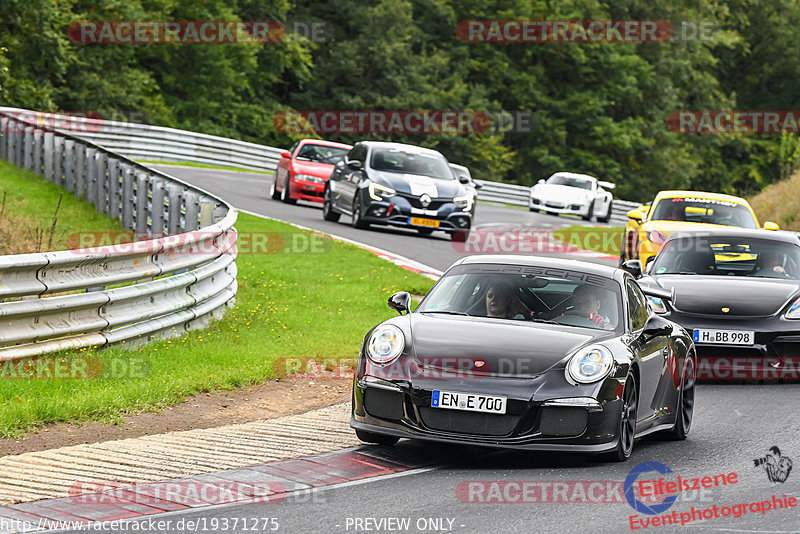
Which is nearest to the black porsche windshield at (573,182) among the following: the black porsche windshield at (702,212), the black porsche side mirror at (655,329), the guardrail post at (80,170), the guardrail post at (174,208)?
the black porsche windshield at (702,212)

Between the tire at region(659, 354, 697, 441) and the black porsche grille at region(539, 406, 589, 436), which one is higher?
the black porsche grille at region(539, 406, 589, 436)

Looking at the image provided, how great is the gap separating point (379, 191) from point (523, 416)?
16.2 m

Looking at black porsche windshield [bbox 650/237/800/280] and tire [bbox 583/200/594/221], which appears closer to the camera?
black porsche windshield [bbox 650/237/800/280]

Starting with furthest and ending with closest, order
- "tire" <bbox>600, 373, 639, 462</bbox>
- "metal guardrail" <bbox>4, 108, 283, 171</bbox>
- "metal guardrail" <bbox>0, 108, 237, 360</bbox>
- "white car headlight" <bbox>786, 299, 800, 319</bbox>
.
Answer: "metal guardrail" <bbox>4, 108, 283, 171</bbox>
"white car headlight" <bbox>786, 299, 800, 319</bbox>
"metal guardrail" <bbox>0, 108, 237, 360</bbox>
"tire" <bbox>600, 373, 639, 462</bbox>

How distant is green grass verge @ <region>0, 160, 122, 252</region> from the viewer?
61.1 ft

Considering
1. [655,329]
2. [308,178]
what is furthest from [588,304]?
[308,178]

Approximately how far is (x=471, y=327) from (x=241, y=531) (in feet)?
9.46

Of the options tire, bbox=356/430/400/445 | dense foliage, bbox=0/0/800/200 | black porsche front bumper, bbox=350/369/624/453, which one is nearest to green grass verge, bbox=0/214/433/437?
tire, bbox=356/430/400/445

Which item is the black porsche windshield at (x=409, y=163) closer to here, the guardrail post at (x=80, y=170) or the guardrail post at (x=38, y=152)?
the guardrail post at (x=80, y=170)

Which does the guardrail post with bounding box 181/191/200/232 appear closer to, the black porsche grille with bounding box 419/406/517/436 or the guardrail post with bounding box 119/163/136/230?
the guardrail post with bounding box 119/163/136/230

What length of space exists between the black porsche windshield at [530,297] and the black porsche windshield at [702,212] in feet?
35.5

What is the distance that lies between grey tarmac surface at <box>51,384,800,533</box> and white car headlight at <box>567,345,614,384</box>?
57 cm

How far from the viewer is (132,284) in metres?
11.8

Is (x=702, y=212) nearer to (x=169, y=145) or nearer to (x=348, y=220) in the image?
(x=348, y=220)
